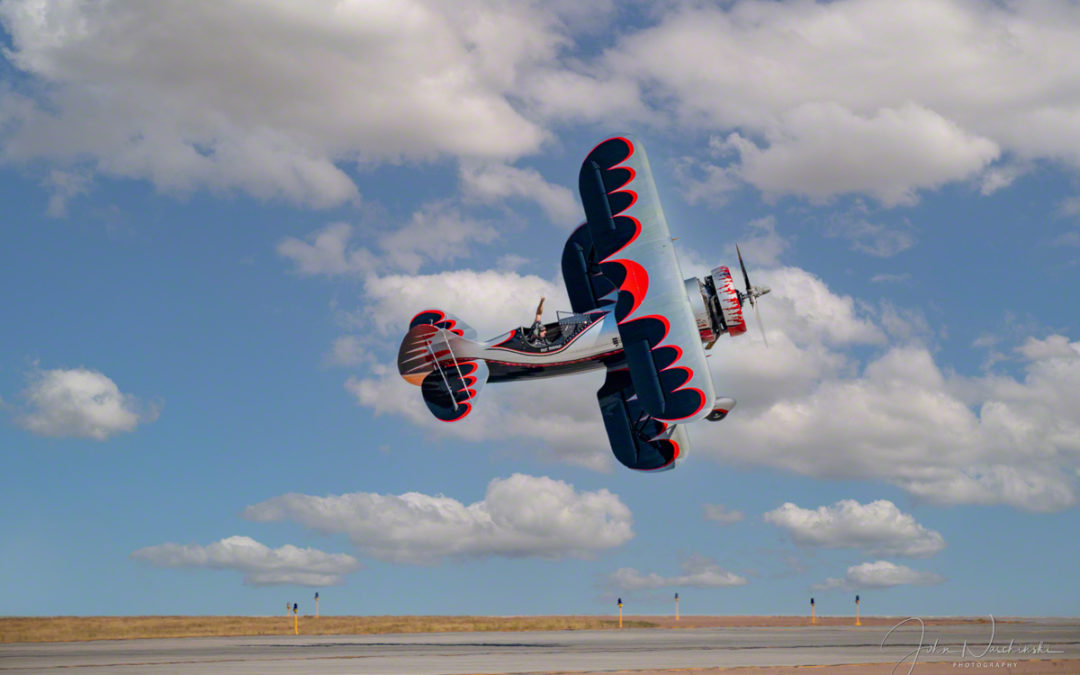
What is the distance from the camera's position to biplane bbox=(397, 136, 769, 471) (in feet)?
101

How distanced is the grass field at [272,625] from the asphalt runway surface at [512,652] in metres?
5.25

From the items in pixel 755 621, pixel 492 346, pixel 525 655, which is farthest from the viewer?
pixel 755 621

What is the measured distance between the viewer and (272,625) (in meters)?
51.8

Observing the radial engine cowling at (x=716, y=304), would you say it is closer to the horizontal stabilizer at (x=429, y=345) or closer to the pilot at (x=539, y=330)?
the pilot at (x=539, y=330)

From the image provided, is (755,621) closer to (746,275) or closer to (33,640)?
(746,275)

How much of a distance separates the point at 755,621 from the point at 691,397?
121 ft

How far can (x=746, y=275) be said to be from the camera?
3381cm

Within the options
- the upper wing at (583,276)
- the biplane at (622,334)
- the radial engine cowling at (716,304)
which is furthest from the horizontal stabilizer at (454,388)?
the radial engine cowling at (716,304)

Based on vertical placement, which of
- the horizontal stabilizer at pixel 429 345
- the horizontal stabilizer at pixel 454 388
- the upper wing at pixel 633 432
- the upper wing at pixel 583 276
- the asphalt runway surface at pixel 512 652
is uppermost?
the upper wing at pixel 583 276

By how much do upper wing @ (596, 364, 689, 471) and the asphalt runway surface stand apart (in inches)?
303

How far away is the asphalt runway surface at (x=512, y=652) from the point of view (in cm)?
2602

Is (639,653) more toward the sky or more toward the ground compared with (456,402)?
more toward the ground

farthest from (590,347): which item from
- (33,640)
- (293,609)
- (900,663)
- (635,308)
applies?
(33,640)

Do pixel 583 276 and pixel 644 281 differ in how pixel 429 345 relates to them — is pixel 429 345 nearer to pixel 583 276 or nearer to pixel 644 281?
pixel 583 276
